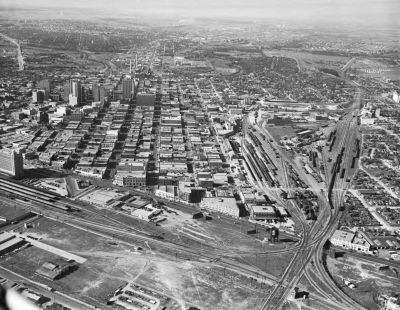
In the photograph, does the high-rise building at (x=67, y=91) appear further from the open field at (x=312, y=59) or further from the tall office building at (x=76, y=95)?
the open field at (x=312, y=59)

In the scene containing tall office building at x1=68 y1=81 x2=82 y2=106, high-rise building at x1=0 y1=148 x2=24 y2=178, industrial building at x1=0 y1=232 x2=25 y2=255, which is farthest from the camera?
tall office building at x1=68 y1=81 x2=82 y2=106

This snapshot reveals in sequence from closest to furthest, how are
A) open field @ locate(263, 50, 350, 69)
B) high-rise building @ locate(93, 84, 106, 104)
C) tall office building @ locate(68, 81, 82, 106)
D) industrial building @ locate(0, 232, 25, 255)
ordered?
industrial building @ locate(0, 232, 25, 255)
tall office building @ locate(68, 81, 82, 106)
high-rise building @ locate(93, 84, 106, 104)
open field @ locate(263, 50, 350, 69)

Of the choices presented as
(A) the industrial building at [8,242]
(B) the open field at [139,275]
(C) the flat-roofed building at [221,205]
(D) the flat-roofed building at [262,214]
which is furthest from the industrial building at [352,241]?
(A) the industrial building at [8,242]

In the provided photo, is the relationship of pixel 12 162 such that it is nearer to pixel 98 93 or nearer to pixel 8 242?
pixel 8 242

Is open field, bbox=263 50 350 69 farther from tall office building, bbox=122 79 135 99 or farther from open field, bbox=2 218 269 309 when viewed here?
open field, bbox=2 218 269 309

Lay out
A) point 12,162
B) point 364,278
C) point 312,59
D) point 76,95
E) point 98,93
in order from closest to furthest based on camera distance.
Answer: point 364,278
point 12,162
point 76,95
point 98,93
point 312,59

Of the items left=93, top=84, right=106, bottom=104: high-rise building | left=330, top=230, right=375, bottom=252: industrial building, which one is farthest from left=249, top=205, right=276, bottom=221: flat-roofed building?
left=93, top=84, right=106, bottom=104: high-rise building

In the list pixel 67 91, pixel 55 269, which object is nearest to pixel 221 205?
pixel 55 269

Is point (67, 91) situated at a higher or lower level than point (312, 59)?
lower
